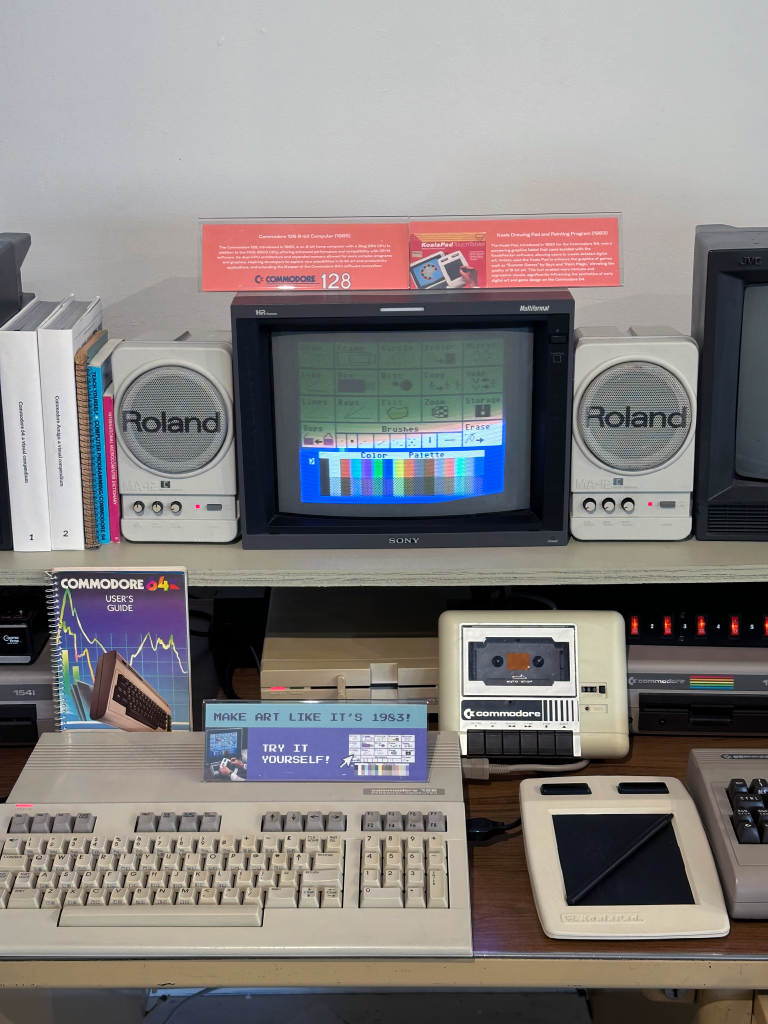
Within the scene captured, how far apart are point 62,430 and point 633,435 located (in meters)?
0.78

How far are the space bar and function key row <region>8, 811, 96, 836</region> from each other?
0.13 m

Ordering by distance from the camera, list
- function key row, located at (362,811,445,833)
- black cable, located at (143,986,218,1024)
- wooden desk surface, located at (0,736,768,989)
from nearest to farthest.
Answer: wooden desk surface, located at (0,736,768,989) < function key row, located at (362,811,445,833) < black cable, located at (143,986,218,1024)

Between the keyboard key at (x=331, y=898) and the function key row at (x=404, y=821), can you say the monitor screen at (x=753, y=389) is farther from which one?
the keyboard key at (x=331, y=898)

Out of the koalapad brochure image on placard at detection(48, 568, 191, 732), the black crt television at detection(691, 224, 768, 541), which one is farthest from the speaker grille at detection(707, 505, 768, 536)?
the koalapad brochure image on placard at detection(48, 568, 191, 732)

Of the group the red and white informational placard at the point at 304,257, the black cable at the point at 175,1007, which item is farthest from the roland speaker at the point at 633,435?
the black cable at the point at 175,1007

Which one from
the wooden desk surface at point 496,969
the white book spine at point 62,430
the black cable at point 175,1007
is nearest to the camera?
the wooden desk surface at point 496,969

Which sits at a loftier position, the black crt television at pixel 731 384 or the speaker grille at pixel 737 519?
the black crt television at pixel 731 384

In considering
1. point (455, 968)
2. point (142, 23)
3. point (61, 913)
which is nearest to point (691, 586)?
point (455, 968)

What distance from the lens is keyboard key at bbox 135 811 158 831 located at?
126 centimetres

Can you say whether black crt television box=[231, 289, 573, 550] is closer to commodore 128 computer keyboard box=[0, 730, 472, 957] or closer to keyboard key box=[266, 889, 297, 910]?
commodore 128 computer keyboard box=[0, 730, 472, 957]

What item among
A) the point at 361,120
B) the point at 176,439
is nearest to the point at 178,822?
the point at 176,439

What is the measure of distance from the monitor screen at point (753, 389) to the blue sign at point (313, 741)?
1.86 ft

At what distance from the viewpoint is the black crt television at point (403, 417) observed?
1338 millimetres

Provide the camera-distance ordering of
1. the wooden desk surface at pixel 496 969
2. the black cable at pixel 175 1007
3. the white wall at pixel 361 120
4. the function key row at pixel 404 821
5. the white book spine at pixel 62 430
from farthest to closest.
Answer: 1. the black cable at pixel 175 1007
2. the white wall at pixel 361 120
3. the white book spine at pixel 62 430
4. the function key row at pixel 404 821
5. the wooden desk surface at pixel 496 969
